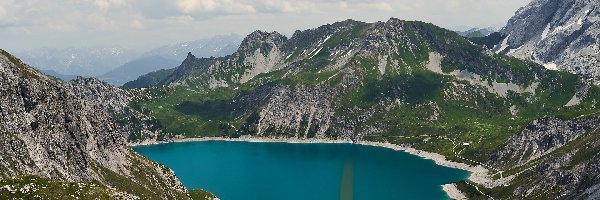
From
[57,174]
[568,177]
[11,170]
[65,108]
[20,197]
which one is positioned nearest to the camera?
[20,197]

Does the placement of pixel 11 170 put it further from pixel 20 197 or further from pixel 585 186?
pixel 585 186

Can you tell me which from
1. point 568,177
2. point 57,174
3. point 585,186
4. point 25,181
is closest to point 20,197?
point 25,181

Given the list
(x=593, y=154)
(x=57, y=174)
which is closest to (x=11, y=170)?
(x=57, y=174)

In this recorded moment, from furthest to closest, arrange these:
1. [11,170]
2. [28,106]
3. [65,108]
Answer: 1. [65,108]
2. [28,106]
3. [11,170]

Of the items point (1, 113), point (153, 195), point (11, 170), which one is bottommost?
point (153, 195)

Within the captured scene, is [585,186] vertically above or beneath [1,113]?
beneath

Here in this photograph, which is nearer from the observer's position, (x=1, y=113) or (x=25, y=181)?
(x=25, y=181)
